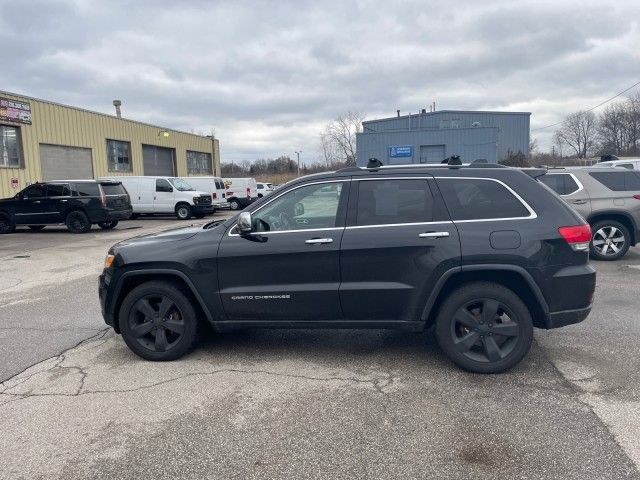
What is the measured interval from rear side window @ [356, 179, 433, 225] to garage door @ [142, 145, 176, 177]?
3234 centimetres

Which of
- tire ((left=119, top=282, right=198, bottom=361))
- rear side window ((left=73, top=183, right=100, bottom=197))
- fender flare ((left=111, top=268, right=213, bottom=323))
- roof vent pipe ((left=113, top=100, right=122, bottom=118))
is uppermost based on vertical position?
roof vent pipe ((left=113, top=100, right=122, bottom=118))

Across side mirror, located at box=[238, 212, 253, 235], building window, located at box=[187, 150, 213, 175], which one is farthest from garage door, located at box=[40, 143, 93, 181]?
side mirror, located at box=[238, 212, 253, 235]

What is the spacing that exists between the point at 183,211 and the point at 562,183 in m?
17.4

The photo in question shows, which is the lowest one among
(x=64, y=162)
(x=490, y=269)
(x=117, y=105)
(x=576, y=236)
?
(x=490, y=269)

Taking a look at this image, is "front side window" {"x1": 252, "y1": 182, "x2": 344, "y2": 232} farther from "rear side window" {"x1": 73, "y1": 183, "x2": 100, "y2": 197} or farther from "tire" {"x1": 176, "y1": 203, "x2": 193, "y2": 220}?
"tire" {"x1": 176, "y1": 203, "x2": 193, "y2": 220}

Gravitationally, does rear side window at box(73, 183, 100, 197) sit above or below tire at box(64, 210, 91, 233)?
above

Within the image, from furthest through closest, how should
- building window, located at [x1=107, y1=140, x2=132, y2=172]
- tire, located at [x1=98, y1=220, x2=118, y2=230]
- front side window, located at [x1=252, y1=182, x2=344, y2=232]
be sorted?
building window, located at [x1=107, y1=140, x2=132, y2=172] → tire, located at [x1=98, y1=220, x2=118, y2=230] → front side window, located at [x1=252, y1=182, x2=344, y2=232]

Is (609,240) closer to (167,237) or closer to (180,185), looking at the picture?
(167,237)

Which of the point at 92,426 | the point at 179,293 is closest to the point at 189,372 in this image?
the point at 179,293

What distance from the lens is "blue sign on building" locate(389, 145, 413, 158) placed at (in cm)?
3594

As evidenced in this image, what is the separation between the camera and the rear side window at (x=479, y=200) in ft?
13.7

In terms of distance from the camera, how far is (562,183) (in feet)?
31.3

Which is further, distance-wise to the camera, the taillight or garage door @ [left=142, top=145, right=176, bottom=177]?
garage door @ [left=142, top=145, right=176, bottom=177]

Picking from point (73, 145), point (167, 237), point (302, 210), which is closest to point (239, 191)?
point (73, 145)
